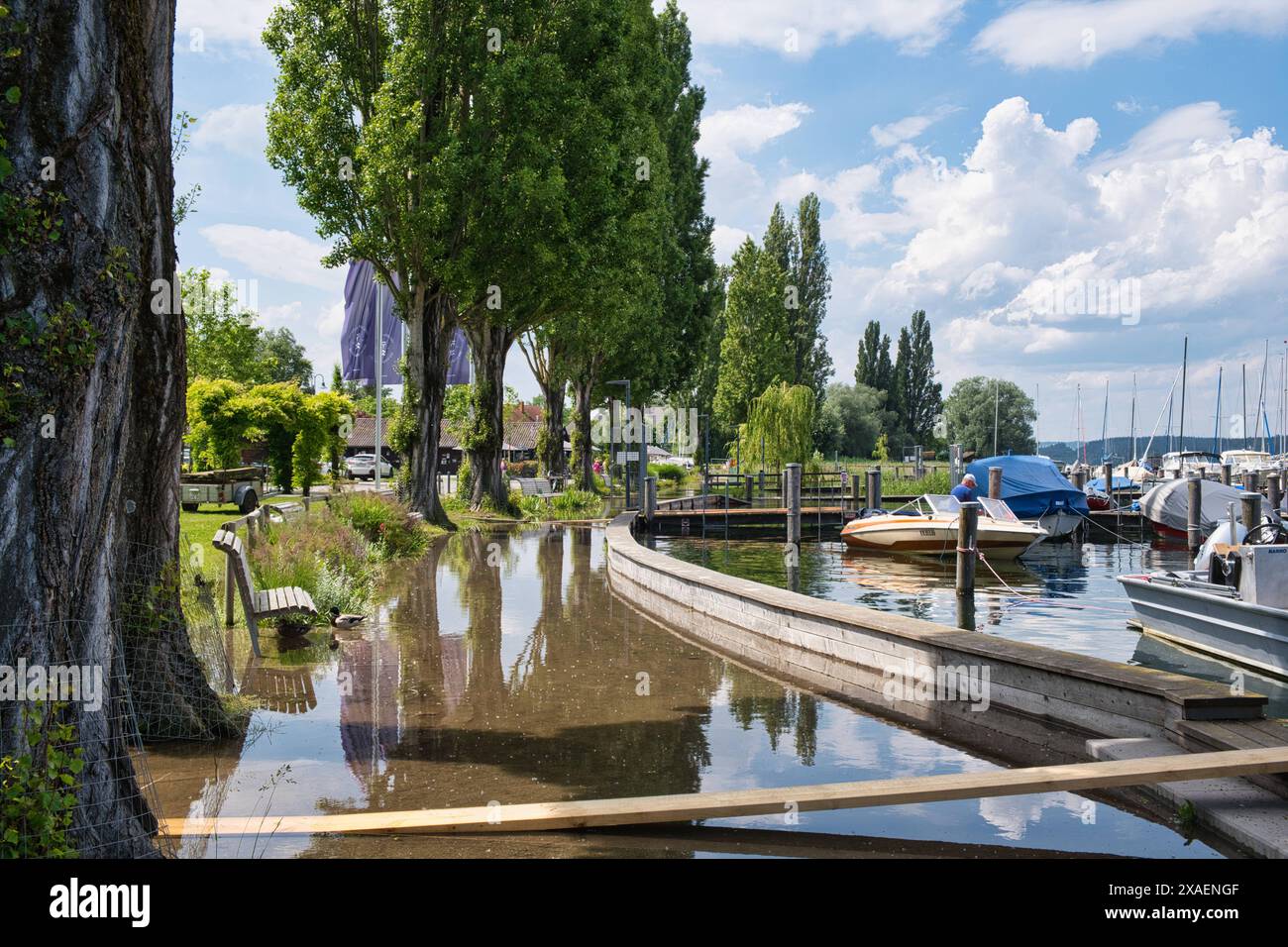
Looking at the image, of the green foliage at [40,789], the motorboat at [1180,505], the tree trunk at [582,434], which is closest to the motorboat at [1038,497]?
the motorboat at [1180,505]

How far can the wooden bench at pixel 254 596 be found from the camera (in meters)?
10.1

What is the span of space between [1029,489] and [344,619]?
24840mm

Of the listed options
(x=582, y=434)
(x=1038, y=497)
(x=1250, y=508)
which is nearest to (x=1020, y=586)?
(x=1250, y=508)

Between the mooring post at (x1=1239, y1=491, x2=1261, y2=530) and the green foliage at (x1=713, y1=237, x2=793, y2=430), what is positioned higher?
the green foliage at (x1=713, y1=237, x2=793, y2=430)

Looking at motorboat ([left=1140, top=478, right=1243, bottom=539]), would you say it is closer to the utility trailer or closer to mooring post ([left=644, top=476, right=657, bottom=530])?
mooring post ([left=644, top=476, right=657, bottom=530])

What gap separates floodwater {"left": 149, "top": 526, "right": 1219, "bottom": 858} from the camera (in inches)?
231

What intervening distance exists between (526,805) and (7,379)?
11.1ft

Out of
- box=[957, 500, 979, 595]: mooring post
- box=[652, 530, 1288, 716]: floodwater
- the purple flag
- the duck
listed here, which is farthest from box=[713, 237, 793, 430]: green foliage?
the duck

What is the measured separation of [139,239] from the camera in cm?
528

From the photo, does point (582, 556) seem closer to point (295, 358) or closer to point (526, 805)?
point (526, 805)

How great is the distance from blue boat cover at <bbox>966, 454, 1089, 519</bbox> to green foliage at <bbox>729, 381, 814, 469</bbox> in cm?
1552

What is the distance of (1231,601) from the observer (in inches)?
497

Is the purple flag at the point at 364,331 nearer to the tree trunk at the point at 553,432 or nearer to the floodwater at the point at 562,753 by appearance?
the tree trunk at the point at 553,432
